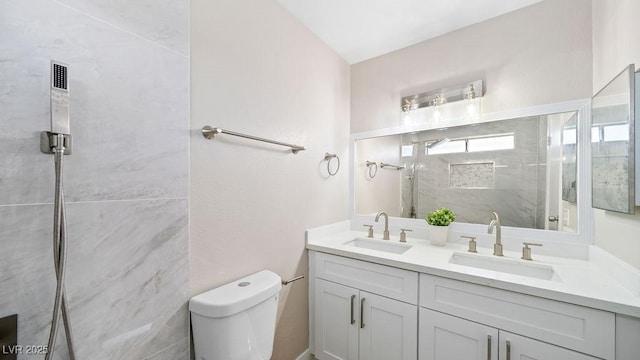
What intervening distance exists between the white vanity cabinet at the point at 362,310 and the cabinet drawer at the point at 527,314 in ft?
0.47

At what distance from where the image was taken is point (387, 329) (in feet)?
4.62

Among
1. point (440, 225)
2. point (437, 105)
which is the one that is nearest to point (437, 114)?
point (437, 105)

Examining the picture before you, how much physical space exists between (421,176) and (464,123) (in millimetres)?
A: 461

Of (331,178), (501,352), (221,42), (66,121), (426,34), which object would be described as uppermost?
(426,34)

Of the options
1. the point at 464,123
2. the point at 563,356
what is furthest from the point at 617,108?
the point at 563,356

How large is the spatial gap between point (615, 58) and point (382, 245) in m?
1.52

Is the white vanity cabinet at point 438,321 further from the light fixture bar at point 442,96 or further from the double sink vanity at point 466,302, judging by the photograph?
the light fixture bar at point 442,96

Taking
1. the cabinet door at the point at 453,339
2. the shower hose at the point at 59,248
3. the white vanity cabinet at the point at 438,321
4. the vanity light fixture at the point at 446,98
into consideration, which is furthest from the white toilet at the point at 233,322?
the vanity light fixture at the point at 446,98

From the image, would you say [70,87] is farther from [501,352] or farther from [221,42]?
[501,352]

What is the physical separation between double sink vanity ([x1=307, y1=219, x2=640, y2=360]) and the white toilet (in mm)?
543

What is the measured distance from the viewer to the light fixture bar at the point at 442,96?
169 cm

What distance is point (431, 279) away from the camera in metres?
1.28

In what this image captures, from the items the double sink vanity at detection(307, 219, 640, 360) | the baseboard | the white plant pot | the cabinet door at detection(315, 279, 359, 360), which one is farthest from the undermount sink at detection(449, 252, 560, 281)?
the baseboard

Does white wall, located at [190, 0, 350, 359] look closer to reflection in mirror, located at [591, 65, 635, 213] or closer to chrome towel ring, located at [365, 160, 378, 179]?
chrome towel ring, located at [365, 160, 378, 179]
